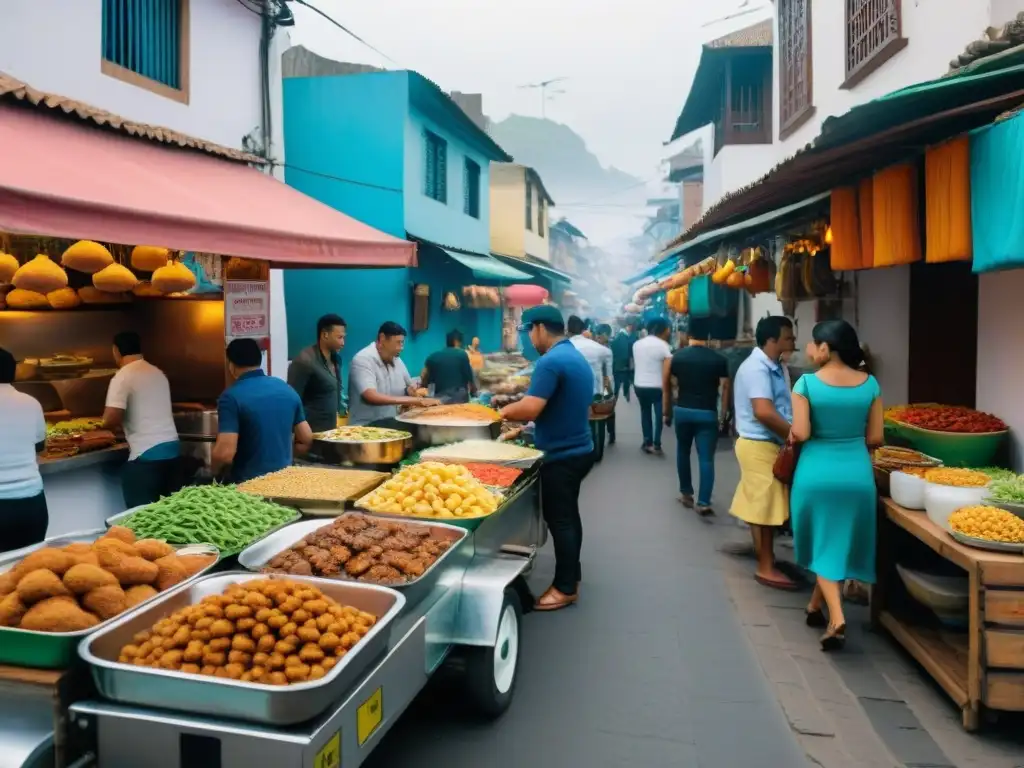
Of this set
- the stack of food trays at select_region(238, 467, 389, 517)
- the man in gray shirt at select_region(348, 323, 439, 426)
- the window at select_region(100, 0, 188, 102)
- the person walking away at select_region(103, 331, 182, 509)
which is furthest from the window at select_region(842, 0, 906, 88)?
the person walking away at select_region(103, 331, 182, 509)

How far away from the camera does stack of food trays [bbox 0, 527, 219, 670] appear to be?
2592 mm

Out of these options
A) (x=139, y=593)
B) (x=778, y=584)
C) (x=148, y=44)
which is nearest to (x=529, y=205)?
(x=148, y=44)

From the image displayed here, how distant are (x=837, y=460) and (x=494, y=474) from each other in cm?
222

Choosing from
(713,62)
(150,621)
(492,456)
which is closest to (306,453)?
(492,456)

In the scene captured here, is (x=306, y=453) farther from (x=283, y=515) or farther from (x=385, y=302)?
(x=385, y=302)

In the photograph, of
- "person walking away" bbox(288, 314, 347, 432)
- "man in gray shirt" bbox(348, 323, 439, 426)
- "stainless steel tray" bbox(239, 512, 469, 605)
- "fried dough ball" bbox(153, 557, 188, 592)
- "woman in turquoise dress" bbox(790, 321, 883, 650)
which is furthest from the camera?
"man in gray shirt" bbox(348, 323, 439, 426)

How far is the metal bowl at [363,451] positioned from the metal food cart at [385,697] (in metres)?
1.31

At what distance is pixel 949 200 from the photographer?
471 cm

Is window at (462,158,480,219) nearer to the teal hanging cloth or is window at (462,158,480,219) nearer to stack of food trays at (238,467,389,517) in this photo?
stack of food trays at (238,467,389,517)

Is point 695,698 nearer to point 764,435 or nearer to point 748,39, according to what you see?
point 764,435

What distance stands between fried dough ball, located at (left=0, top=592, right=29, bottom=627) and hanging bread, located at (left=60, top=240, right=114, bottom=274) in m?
3.61

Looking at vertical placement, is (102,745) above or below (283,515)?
below

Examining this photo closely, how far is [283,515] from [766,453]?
13.2ft

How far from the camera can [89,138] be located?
19.2 ft
